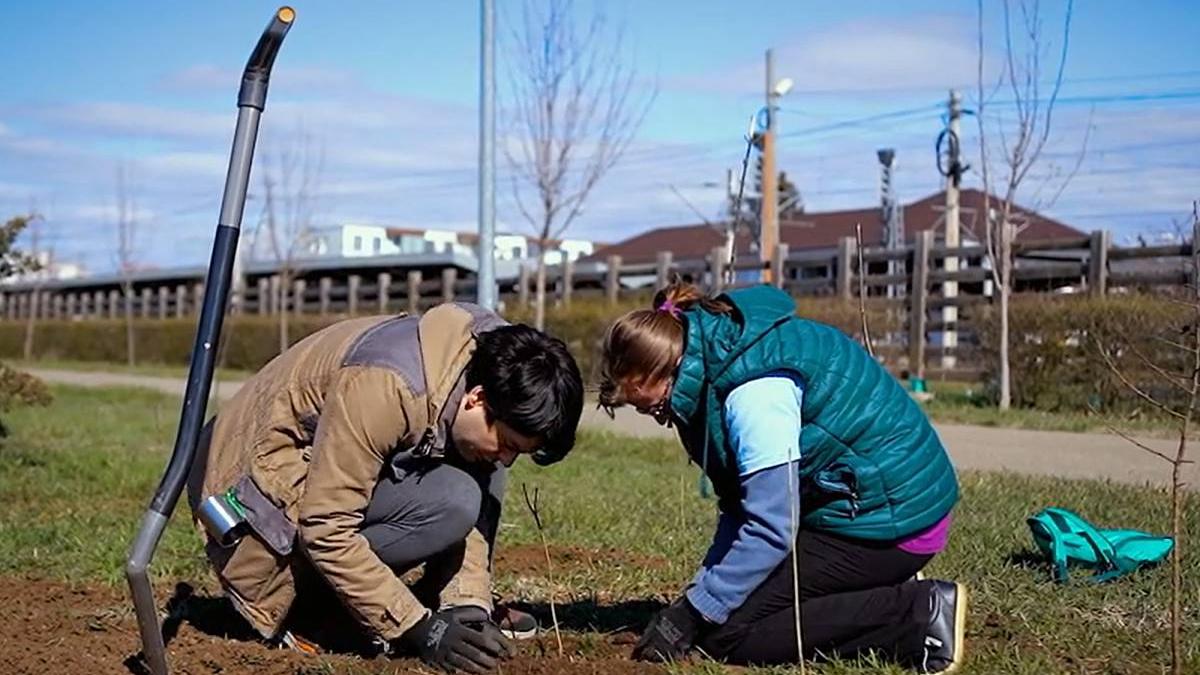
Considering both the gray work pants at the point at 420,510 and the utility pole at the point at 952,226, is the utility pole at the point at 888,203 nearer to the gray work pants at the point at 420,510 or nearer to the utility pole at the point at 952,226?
the utility pole at the point at 952,226

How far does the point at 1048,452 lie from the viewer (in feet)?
34.6

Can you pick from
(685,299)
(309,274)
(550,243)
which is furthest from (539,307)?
(309,274)

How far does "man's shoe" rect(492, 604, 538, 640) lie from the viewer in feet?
14.3

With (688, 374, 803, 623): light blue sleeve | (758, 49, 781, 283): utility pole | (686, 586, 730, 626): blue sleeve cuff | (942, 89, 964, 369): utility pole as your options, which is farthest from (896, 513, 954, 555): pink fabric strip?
(758, 49, 781, 283): utility pole

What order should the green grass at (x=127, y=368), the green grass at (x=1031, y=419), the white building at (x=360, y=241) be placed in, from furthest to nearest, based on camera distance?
1. the white building at (x=360, y=241)
2. the green grass at (x=127, y=368)
3. the green grass at (x=1031, y=419)

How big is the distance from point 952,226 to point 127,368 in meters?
18.0

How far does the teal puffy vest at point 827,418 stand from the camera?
3715mm

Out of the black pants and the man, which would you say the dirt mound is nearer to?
the man

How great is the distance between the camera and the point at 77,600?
16.6 ft

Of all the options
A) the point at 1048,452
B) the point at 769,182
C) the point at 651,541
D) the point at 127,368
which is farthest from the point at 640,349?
the point at 127,368

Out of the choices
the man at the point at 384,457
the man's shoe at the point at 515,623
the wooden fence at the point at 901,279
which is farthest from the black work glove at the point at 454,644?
the wooden fence at the point at 901,279

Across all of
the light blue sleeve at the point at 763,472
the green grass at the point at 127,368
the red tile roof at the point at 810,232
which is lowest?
the green grass at the point at 127,368

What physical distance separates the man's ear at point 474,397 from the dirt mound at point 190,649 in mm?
741

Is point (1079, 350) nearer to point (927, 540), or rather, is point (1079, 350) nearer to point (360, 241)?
point (927, 540)
